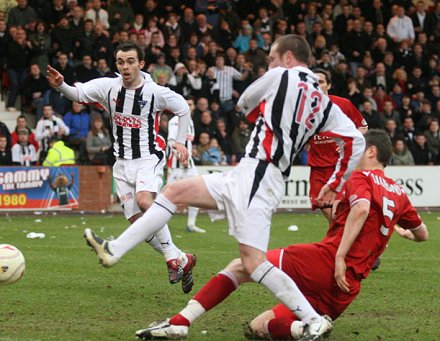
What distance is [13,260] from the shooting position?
8.10 metres

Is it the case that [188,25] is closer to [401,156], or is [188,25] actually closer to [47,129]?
[47,129]

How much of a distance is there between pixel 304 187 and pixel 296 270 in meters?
15.7

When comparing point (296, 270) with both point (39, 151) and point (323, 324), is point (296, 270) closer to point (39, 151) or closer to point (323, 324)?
point (323, 324)

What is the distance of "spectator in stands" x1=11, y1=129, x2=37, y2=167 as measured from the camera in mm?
21547

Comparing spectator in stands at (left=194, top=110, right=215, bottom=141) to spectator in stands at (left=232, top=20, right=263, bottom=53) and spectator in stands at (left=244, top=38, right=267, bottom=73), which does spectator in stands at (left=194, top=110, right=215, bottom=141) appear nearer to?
spectator in stands at (left=244, top=38, right=267, bottom=73)

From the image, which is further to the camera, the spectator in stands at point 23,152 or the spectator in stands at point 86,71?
the spectator in stands at point 86,71

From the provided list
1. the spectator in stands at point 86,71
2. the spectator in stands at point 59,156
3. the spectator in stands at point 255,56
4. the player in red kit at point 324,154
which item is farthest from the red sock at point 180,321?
the spectator in stands at point 255,56

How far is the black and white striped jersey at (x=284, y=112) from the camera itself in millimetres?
7066

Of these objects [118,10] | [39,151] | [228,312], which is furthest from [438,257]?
[118,10]

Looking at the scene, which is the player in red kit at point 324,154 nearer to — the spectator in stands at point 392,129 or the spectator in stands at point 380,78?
the spectator in stands at point 392,129

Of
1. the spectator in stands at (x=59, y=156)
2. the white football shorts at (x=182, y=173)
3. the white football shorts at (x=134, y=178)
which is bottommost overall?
the spectator in stands at (x=59, y=156)

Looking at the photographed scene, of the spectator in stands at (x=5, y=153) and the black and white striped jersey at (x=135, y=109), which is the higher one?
the black and white striped jersey at (x=135, y=109)

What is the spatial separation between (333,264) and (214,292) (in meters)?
0.89

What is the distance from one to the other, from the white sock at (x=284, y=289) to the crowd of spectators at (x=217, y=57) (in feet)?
50.1
